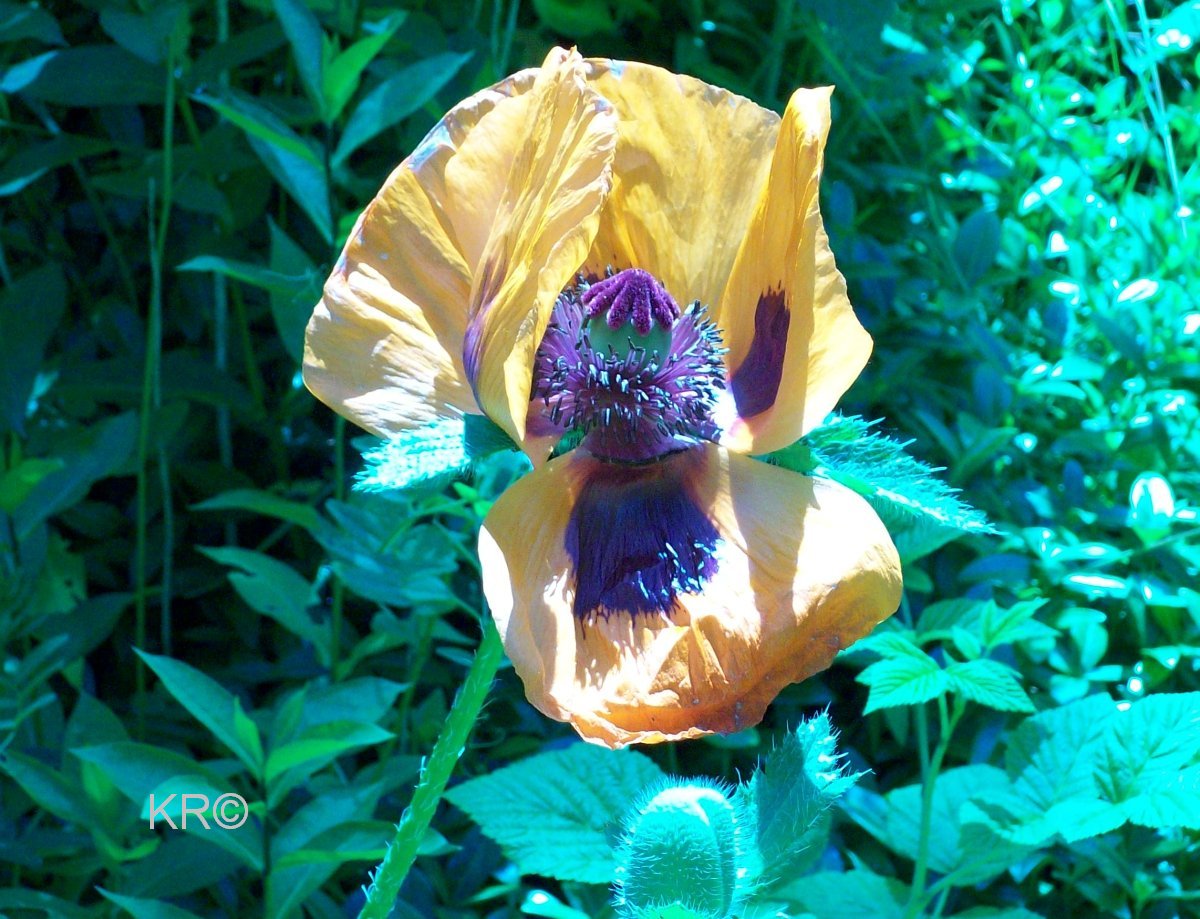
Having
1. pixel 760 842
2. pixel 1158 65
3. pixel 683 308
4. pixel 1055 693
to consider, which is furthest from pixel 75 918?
pixel 1158 65

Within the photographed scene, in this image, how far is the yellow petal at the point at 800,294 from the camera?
791 mm

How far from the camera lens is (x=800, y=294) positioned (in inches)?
32.1

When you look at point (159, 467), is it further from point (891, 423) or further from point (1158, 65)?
point (1158, 65)

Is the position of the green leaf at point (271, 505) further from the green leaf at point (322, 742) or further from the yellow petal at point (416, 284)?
the yellow petal at point (416, 284)

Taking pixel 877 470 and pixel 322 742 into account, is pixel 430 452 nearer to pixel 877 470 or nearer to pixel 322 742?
pixel 877 470

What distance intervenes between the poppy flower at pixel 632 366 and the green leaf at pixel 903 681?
261 millimetres

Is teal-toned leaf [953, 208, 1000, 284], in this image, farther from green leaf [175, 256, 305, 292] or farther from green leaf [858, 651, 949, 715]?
green leaf [175, 256, 305, 292]

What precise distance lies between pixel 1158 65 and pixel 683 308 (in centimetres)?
147

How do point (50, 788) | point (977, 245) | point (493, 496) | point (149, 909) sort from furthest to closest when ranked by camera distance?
point (977, 245)
point (493, 496)
point (50, 788)
point (149, 909)

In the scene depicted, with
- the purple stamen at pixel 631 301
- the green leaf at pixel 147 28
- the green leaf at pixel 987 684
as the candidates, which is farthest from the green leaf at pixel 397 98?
the green leaf at pixel 987 684

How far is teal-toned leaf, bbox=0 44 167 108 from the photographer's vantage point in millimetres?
1482

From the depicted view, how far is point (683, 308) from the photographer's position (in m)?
1.02
